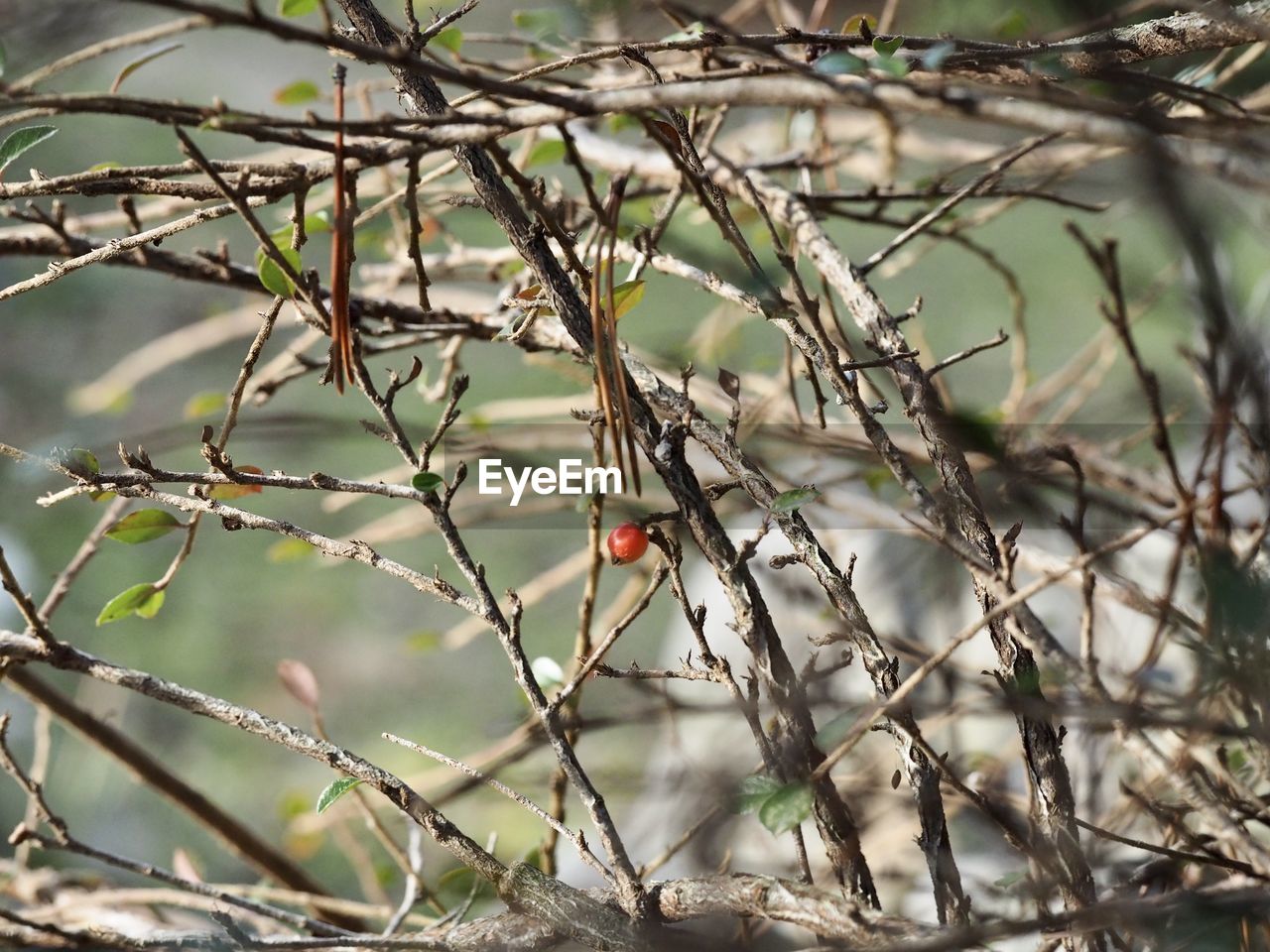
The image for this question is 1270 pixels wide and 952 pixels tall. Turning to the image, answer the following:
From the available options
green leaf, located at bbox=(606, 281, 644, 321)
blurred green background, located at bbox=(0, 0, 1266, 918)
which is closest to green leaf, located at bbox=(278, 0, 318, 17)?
green leaf, located at bbox=(606, 281, 644, 321)

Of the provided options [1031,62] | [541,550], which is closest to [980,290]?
[541,550]

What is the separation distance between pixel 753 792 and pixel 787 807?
0.09ft

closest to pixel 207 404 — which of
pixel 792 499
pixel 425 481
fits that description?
pixel 425 481

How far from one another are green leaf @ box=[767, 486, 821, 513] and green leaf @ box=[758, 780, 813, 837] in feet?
0.43

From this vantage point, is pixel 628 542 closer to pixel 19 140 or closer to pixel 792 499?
pixel 792 499

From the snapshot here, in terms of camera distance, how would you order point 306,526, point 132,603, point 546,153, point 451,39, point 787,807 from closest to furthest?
point 787,807, point 132,603, point 451,39, point 546,153, point 306,526

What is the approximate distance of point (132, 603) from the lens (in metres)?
0.69

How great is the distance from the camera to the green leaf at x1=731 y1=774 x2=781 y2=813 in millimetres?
495

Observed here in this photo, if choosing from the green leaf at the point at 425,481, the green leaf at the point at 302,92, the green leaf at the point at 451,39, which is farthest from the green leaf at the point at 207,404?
the green leaf at the point at 425,481

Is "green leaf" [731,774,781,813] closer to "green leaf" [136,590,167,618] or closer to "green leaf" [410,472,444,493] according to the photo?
"green leaf" [410,472,444,493]

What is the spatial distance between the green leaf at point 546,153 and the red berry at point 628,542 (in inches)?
16.5

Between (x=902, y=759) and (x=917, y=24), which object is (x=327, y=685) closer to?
(x=917, y=24)

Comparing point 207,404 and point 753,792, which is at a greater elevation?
point 207,404

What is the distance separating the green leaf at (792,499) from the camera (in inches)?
21.3
